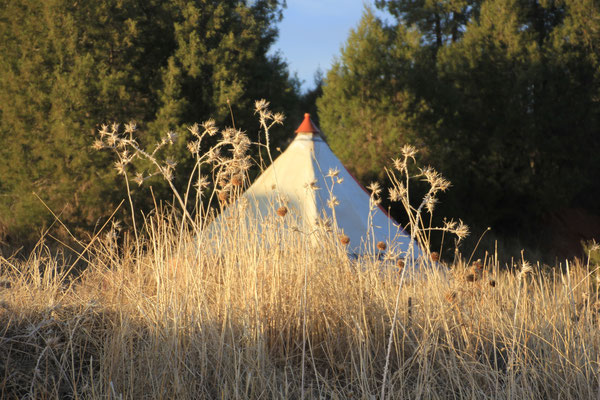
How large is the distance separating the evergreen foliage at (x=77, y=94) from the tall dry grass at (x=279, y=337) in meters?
6.03

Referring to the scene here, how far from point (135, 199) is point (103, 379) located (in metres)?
6.97

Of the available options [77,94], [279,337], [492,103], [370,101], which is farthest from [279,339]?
[492,103]

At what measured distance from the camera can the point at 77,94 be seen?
30.8 ft

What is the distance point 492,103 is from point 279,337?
35.2 ft

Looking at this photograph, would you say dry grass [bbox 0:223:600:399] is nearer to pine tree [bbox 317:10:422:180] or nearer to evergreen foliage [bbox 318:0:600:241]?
pine tree [bbox 317:10:422:180]

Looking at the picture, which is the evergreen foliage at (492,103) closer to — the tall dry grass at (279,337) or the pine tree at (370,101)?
the pine tree at (370,101)

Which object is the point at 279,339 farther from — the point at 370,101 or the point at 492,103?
the point at 492,103

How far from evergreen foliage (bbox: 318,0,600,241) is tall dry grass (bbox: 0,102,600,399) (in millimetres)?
7624

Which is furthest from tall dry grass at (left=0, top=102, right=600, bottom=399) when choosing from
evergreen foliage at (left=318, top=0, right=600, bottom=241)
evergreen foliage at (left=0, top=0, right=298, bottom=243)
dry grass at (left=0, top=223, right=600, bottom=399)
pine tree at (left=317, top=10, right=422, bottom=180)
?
evergreen foliage at (left=318, top=0, right=600, bottom=241)

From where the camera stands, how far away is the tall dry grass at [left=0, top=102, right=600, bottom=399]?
9.37 ft

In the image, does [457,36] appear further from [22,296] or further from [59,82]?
[22,296]

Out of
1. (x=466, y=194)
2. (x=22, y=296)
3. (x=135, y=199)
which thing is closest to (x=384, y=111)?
(x=466, y=194)

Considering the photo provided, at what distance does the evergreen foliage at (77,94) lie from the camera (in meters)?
9.42

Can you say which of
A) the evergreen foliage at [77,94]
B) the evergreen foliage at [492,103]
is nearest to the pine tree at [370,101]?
the evergreen foliage at [492,103]
